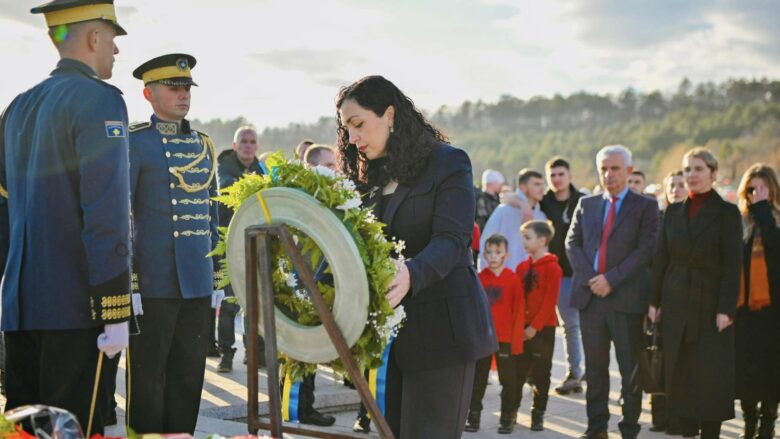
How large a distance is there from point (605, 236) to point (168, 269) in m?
3.52

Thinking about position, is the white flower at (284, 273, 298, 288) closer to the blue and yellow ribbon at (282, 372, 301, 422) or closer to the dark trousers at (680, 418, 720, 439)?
the blue and yellow ribbon at (282, 372, 301, 422)

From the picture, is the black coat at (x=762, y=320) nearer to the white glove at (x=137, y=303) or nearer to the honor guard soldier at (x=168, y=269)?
the honor guard soldier at (x=168, y=269)

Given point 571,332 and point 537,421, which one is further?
point 571,332

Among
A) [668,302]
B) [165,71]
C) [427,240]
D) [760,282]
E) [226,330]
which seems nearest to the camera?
[427,240]

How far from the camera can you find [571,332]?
9.25 metres

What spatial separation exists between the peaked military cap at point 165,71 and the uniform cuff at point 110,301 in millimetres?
2128

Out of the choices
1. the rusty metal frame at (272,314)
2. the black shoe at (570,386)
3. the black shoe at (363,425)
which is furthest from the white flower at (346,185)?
the black shoe at (570,386)

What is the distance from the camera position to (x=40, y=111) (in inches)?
138

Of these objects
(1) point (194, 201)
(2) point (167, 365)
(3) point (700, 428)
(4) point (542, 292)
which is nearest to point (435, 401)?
(2) point (167, 365)

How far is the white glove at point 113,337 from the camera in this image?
3.47 m

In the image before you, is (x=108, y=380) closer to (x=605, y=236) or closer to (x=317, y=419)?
(x=317, y=419)

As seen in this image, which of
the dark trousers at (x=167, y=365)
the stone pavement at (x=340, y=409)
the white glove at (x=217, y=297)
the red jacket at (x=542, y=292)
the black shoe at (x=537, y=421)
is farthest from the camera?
the red jacket at (x=542, y=292)

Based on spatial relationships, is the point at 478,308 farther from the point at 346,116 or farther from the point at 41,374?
the point at 41,374

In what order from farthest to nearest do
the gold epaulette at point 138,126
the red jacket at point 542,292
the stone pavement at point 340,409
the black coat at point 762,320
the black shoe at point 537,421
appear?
the red jacket at point 542,292 < the black shoe at point 537,421 < the black coat at point 762,320 < the stone pavement at point 340,409 < the gold epaulette at point 138,126
